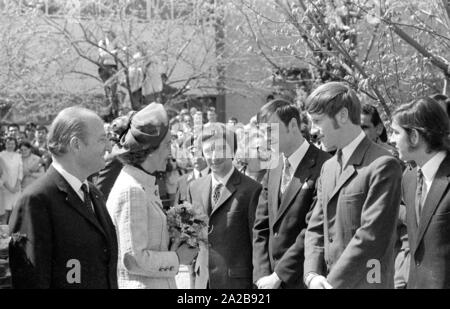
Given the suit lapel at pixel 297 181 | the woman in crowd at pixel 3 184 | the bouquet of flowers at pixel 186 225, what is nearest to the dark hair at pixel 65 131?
the bouquet of flowers at pixel 186 225

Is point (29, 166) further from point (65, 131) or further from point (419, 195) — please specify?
point (419, 195)

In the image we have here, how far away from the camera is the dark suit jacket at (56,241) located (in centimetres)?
364

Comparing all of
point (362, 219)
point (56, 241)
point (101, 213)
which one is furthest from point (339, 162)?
point (56, 241)

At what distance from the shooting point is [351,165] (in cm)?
440

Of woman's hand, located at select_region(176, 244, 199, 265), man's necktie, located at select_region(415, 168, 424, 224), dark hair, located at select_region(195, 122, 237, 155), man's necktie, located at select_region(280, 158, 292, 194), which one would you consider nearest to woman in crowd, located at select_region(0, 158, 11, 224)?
dark hair, located at select_region(195, 122, 237, 155)

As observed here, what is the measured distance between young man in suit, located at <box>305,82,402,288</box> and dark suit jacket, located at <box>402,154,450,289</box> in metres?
0.15

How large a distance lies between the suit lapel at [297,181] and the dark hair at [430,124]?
1.04 metres

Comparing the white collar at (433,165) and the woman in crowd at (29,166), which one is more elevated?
the woman in crowd at (29,166)

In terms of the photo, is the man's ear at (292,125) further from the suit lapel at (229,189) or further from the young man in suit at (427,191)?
the young man in suit at (427,191)

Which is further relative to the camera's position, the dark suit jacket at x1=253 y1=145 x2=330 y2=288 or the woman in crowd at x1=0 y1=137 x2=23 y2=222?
the woman in crowd at x1=0 y1=137 x2=23 y2=222

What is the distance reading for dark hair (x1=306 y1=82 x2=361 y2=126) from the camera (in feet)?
14.6

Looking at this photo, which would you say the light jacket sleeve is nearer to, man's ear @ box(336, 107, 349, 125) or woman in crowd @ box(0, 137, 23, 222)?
man's ear @ box(336, 107, 349, 125)

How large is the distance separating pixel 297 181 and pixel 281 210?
0.24 meters

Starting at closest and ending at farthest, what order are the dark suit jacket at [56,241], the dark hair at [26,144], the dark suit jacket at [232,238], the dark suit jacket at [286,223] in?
1. the dark suit jacket at [56,241]
2. the dark suit jacket at [286,223]
3. the dark suit jacket at [232,238]
4. the dark hair at [26,144]
